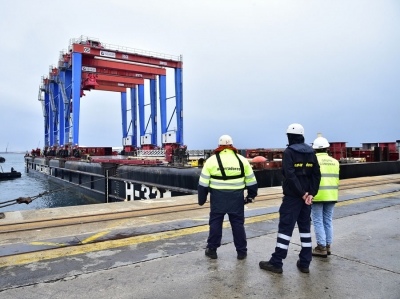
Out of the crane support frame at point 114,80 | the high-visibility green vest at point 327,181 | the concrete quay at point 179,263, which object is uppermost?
the crane support frame at point 114,80

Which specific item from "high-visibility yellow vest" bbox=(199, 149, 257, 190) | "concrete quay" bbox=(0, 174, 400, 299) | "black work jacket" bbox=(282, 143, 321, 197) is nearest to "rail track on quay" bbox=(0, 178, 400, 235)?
"concrete quay" bbox=(0, 174, 400, 299)

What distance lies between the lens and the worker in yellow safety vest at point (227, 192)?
3.83 meters

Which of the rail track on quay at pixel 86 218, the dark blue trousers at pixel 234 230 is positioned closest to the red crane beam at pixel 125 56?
the rail track on quay at pixel 86 218

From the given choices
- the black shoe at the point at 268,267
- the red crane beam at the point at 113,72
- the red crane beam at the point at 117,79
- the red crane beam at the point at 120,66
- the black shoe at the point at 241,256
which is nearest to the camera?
the black shoe at the point at 268,267

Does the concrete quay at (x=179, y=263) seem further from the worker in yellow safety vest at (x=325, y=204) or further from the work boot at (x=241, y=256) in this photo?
the worker in yellow safety vest at (x=325, y=204)

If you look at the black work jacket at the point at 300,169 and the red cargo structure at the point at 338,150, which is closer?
the black work jacket at the point at 300,169

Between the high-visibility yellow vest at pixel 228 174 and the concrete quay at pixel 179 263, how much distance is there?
924 millimetres

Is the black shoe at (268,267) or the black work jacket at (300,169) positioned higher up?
the black work jacket at (300,169)

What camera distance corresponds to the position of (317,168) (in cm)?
355

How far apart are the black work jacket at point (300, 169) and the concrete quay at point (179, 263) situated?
927 millimetres

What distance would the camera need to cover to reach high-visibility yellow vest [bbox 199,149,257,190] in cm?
383

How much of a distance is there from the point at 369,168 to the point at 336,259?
14255 millimetres

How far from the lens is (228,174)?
3830 mm

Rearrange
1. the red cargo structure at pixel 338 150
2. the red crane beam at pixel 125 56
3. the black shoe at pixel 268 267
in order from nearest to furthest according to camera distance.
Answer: the black shoe at pixel 268 267 < the red cargo structure at pixel 338 150 < the red crane beam at pixel 125 56
